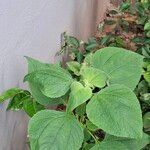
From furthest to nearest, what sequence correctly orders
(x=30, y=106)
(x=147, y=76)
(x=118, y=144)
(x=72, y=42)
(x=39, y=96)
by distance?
(x=72, y=42), (x=147, y=76), (x=30, y=106), (x=39, y=96), (x=118, y=144)

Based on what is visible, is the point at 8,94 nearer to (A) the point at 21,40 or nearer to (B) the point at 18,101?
(B) the point at 18,101

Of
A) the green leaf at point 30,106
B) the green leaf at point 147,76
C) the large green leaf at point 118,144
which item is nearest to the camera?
the large green leaf at point 118,144

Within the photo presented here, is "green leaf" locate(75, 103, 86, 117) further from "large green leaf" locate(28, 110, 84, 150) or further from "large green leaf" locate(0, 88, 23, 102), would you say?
"large green leaf" locate(0, 88, 23, 102)

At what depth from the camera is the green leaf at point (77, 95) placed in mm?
1303

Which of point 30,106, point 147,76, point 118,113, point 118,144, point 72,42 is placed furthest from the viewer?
point 72,42

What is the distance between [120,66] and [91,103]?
0.69 feet

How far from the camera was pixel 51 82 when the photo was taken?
4.37ft

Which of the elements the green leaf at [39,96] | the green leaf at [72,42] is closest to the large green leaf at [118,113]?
the green leaf at [39,96]

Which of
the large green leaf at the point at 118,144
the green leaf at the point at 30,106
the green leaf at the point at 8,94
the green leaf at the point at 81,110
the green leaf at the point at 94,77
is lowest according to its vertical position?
the large green leaf at the point at 118,144

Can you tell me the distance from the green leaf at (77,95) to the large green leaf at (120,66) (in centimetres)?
12

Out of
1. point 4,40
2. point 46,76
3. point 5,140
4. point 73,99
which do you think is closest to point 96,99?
point 73,99

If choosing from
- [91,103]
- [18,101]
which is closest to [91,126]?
[91,103]

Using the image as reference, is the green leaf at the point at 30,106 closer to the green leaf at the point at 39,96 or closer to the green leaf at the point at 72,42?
the green leaf at the point at 39,96

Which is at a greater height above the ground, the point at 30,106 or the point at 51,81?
the point at 51,81
